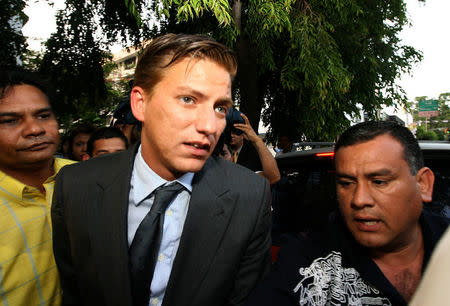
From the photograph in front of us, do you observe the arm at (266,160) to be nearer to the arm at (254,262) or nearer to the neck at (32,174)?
the arm at (254,262)

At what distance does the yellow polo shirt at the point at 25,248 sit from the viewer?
1397mm

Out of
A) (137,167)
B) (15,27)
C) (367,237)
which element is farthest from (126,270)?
(15,27)

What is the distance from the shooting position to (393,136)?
58.2 inches

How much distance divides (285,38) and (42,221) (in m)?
6.81

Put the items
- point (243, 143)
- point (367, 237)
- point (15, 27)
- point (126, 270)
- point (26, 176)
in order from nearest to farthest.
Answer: point (126, 270) → point (367, 237) → point (26, 176) → point (243, 143) → point (15, 27)

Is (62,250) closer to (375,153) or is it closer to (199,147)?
(199,147)

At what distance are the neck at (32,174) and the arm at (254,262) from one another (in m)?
1.18

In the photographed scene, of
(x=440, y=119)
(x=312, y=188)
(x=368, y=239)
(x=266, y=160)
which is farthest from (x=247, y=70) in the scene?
(x=440, y=119)

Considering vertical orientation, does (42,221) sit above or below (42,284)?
above

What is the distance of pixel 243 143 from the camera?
154 inches

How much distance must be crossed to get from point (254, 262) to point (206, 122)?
0.71 m

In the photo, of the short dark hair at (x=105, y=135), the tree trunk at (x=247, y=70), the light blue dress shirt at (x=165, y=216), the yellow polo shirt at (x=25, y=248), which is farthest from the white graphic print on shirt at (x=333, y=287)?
the tree trunk at (x=247, y=70)

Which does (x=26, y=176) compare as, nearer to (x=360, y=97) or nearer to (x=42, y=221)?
(x=42, y=221)

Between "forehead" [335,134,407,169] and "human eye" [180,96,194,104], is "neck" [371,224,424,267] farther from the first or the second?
"human eye" [180,96,194,104]
